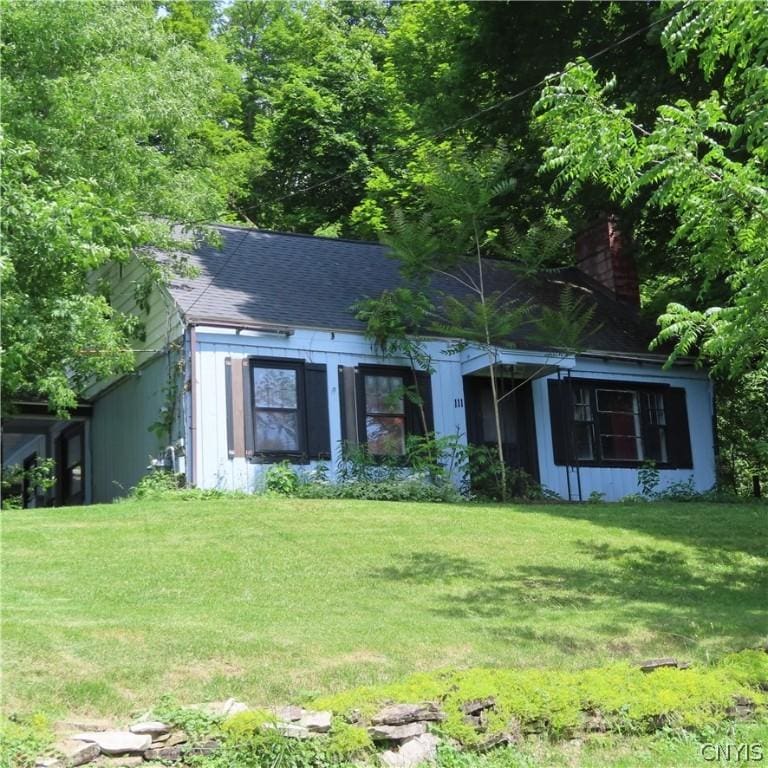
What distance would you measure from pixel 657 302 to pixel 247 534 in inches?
437

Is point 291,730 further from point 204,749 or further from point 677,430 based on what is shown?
point 677,430

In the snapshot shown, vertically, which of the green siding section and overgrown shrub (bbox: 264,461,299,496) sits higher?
the green siding section

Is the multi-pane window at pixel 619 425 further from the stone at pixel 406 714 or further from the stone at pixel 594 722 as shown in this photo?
the stone at pixel 406 714

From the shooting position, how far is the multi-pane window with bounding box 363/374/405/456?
15.7 m

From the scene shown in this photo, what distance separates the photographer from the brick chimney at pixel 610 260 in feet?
69.5

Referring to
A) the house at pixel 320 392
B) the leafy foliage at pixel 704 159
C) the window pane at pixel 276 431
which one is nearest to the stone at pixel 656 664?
the leafy foliage at pixel 704 159

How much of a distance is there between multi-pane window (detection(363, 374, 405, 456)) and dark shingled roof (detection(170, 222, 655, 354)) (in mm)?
1013

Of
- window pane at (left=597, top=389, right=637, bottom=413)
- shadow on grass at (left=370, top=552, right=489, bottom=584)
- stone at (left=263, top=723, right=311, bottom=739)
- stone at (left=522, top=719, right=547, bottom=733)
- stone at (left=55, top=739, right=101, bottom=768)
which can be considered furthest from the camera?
window pane at (left=597, top=389, right=637, bottom=413)

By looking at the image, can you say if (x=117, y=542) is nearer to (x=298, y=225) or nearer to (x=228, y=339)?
(x=228, y=339)

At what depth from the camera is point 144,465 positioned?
16219 millimetres

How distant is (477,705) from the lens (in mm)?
6039

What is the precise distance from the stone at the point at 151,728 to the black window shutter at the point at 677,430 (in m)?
14.1

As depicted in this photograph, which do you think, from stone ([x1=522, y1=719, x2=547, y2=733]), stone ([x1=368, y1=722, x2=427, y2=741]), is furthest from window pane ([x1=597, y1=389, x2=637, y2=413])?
stone ([x1=368, y1=722, x2=427, y2=741])

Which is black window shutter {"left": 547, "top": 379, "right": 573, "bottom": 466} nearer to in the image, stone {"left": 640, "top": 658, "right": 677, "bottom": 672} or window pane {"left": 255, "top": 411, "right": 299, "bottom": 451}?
window pane {"left": 255, "top": 411, "right": 299, "bottom": 451}
